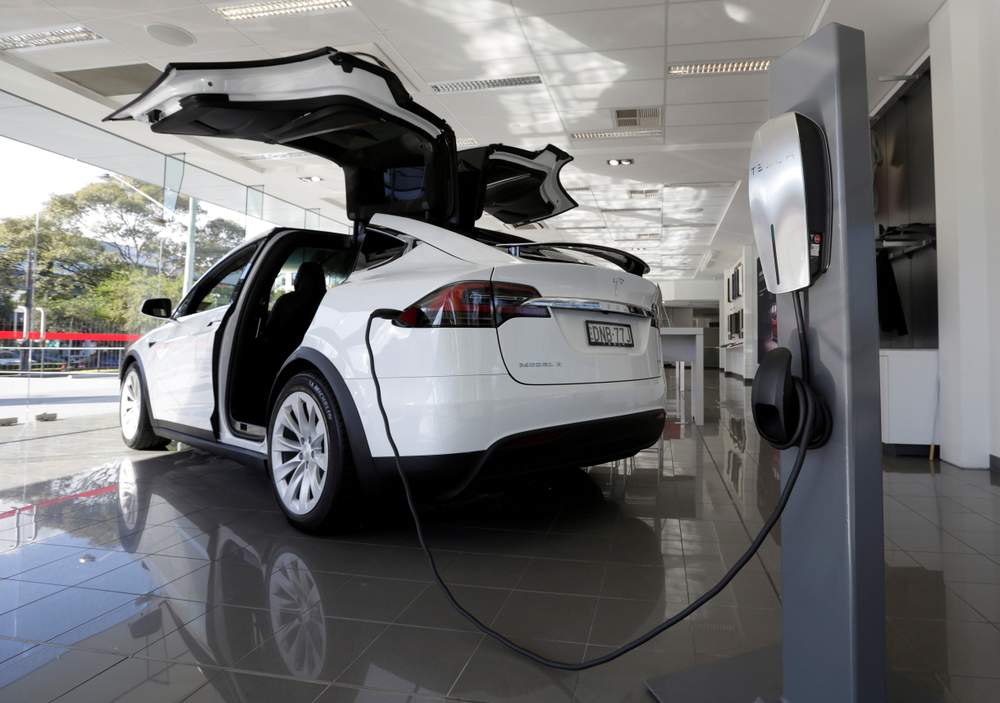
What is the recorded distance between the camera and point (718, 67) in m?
6.44

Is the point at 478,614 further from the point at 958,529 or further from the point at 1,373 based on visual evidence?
the point at 1,373

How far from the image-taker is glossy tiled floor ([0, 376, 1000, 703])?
1.46 meters

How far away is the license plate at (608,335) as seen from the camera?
2.44 metres

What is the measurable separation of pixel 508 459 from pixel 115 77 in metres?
7.34

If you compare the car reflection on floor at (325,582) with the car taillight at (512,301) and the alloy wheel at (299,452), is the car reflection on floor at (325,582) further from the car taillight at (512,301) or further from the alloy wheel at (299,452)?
the car taillight at (512,301)

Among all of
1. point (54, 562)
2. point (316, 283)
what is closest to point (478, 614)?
point (54, 562)

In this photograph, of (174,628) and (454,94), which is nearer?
(174,628)

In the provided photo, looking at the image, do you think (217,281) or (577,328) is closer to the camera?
(577,328)

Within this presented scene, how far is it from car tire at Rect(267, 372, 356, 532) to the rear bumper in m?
0.22

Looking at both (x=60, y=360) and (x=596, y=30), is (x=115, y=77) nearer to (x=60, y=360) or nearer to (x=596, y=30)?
(x=60, y=360)

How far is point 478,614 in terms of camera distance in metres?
1.84

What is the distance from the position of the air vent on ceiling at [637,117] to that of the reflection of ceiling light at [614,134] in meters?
0.16

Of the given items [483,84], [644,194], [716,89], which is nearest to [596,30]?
[483,84]

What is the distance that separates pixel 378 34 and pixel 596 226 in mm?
9301
